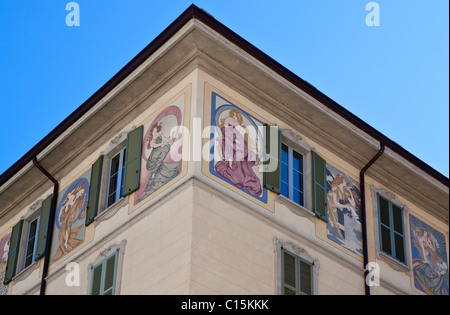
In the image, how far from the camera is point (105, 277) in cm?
2372

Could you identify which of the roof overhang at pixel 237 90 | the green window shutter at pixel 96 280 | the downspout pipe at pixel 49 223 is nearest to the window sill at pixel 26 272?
the downspout pipe at pixel 49 223

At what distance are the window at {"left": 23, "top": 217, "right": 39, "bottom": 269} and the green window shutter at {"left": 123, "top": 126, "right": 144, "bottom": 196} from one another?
11.4 ft

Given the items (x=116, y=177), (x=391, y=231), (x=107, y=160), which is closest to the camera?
(x=116, y=177)

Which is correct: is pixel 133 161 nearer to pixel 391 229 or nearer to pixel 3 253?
pixel 3 253

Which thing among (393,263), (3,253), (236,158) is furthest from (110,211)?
(393,263)

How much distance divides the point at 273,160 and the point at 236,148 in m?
1.05

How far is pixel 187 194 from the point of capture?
22812mm

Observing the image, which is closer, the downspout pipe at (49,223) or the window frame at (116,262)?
the window frame at (116,262)

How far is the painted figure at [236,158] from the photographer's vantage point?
23.7m

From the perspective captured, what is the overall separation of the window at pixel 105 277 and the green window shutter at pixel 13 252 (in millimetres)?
3789

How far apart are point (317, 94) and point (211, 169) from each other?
3.89 meters

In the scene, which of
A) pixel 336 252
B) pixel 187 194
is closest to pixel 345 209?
pixel 336 252

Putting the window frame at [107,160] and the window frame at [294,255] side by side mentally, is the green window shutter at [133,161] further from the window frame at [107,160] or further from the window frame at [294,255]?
the window frame at [294,255]
